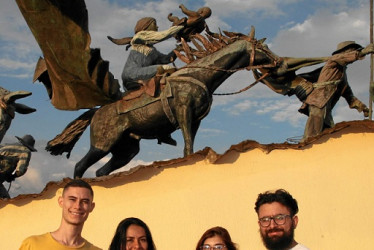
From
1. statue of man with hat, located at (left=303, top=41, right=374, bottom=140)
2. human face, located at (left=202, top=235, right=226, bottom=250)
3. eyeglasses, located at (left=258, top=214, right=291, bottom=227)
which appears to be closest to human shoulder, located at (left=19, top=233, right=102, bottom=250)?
human face, located at (left=202, top=235, right=226, bottom=250)

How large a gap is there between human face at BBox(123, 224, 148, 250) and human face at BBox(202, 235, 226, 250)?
306 mm

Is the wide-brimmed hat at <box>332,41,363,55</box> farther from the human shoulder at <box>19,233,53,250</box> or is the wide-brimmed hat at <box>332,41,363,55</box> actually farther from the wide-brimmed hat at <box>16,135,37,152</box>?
the human shoulder at <box>19,233,53,250</box>

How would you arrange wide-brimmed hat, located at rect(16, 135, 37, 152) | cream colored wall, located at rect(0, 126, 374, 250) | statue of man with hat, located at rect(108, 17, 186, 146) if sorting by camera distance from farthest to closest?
wide-brimmed hat, located at rect(16, 135, 37, 152), statue of man with hat, located at rect(108, 17, 186, 146), cream colored wall, located at rect(0, 126, 374, 250)

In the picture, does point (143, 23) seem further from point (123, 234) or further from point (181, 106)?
point (123, 234)

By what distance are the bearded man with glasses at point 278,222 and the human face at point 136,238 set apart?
0.57 m

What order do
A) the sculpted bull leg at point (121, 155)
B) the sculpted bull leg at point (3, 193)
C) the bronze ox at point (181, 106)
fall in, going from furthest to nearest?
1. the sculpted bull leg at point (3, 193)
2. the sculpted bull leg at point (121, 155)
3. the bronze ox at point (181, 106)

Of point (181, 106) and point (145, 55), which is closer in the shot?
point (181, 106)

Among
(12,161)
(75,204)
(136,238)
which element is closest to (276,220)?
(136,238)

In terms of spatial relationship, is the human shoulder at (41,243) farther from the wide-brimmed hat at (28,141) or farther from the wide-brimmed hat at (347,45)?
the wide-brimmed hat at (28,141)

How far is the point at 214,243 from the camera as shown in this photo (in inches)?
111

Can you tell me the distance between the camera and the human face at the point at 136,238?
2.91m

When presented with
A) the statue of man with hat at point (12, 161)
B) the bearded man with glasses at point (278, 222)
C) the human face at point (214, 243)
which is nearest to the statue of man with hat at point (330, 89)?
Result: the statue of man with hat at point (12, 161)

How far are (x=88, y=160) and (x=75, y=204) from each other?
4607mm

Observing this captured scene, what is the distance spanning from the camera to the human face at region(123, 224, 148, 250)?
115 inches
